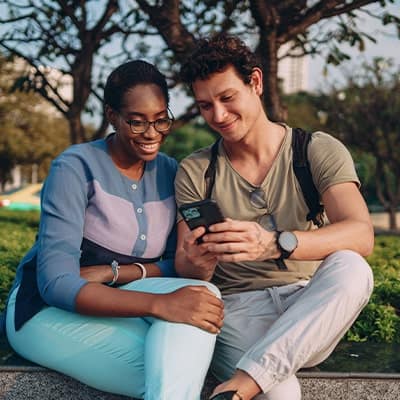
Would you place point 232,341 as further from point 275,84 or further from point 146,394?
point 275,84

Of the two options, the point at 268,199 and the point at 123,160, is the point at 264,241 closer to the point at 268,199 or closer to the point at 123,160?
the point at 268,199

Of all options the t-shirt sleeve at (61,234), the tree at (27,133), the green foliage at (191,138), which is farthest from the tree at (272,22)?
the green foliage at (191,138)

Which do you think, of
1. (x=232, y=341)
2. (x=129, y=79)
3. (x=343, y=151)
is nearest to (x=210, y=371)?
(x=232, y=341)

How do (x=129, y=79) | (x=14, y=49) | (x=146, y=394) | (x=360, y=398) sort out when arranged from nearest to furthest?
(x=146, y=394) → (x=360, y=398) → (x=129, y=79) → (x=14, y=49)

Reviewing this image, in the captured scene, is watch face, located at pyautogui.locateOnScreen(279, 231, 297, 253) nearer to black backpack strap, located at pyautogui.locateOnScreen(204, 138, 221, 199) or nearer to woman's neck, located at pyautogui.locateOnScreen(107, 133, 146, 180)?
black backpack strap, located at pyautogui.locateOnScreen(204, 138, 221, 199)

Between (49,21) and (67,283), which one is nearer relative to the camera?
(67,283)

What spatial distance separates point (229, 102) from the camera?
322 centimetres

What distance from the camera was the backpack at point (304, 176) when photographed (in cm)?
322

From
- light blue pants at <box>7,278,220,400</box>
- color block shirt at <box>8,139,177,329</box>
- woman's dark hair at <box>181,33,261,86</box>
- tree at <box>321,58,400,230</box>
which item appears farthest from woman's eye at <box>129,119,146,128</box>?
tree at <box>321,58,400,230</box>

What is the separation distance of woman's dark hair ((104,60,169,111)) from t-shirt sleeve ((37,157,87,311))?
14.7 inches

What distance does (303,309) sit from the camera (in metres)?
2.66

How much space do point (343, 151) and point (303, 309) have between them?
89 cm

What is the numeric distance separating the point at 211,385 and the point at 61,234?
94cm

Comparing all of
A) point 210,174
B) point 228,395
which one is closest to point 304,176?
point 210,174
